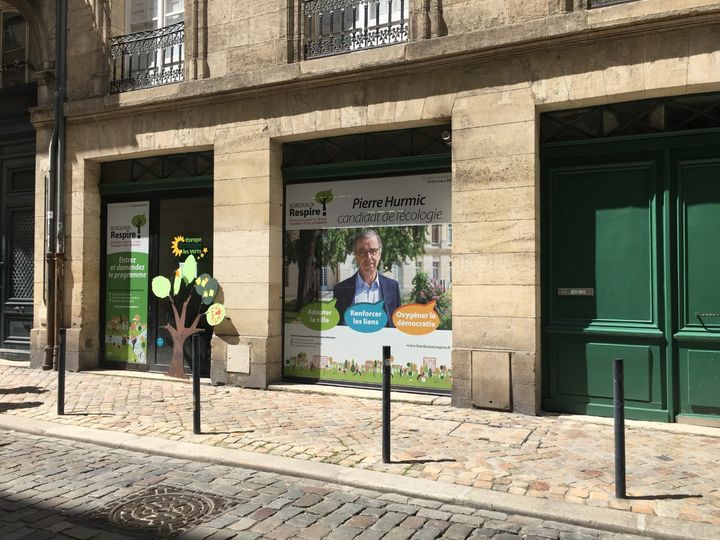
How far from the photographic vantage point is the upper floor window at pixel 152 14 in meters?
10.1

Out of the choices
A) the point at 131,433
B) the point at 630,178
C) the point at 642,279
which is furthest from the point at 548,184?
the point at 131,433

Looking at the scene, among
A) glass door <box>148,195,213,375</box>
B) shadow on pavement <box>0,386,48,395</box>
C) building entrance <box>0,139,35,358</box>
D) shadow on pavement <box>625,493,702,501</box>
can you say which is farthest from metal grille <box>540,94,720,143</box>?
building entrance <box>0,139,35,358</box>

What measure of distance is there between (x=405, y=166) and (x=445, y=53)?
153cm

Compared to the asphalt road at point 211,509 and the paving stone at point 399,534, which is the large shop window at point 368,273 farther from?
the paving stone at point 399,534

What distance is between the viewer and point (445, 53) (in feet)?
24.6

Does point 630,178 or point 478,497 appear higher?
point 630,178

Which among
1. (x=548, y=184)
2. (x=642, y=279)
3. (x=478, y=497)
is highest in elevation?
(x=548, y=184)

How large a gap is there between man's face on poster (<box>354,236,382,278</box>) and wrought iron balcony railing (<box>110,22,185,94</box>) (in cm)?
403

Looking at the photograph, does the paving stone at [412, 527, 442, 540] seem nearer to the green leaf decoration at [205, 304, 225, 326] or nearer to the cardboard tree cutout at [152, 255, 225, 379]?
the green leaf decoration at [205, 304, 225, 326]

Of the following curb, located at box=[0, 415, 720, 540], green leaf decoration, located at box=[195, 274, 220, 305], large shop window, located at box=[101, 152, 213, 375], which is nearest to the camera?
curb, located at box=[0, 415, 720, 540]

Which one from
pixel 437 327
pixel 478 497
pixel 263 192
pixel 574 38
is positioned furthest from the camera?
pixel 263 192

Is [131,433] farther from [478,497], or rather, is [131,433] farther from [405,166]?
[405,166]

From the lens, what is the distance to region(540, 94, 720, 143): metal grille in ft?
22.1

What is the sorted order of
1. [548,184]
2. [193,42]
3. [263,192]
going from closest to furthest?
[548,184], [263,192], [193,42]
